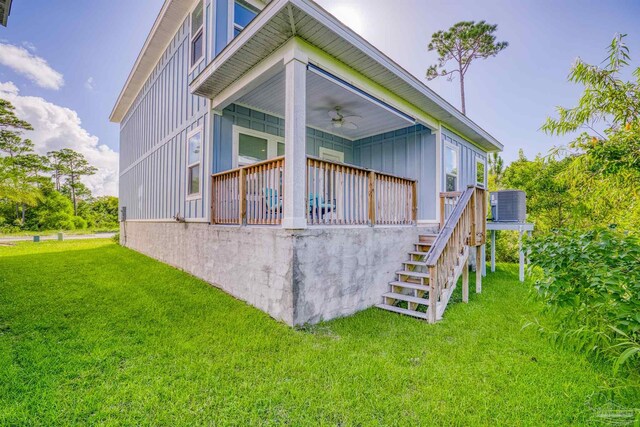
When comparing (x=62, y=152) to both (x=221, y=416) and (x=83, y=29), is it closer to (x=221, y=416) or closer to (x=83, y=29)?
(x=83, y=29)

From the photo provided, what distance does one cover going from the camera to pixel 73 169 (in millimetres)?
32062

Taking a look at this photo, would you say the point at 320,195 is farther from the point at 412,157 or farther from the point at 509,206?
the point at 509,206

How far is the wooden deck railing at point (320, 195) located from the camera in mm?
4363

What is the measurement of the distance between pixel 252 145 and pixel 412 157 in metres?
4.18

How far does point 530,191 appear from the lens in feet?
34.7

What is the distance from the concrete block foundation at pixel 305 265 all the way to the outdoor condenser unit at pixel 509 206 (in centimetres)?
339

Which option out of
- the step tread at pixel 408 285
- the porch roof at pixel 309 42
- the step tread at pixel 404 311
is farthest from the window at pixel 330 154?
the step tread at pixel 404 311

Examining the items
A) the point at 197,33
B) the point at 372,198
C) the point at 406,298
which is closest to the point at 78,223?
the point at 197,33

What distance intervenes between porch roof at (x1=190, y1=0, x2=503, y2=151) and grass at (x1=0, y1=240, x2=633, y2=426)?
3.93m

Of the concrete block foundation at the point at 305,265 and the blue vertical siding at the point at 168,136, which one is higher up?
the blue vertical siding at the point at 168,136

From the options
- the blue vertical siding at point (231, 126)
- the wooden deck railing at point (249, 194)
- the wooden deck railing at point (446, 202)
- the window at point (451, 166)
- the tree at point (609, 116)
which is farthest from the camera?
the window at point (451, 166)

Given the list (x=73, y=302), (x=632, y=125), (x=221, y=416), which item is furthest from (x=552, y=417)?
(x=73, y=302)

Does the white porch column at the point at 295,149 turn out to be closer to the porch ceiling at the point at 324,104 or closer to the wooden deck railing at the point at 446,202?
the porch ceiling at the point at 324,104

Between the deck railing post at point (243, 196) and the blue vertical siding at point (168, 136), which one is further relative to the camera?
the blue vertical siding at point (168, 136)
